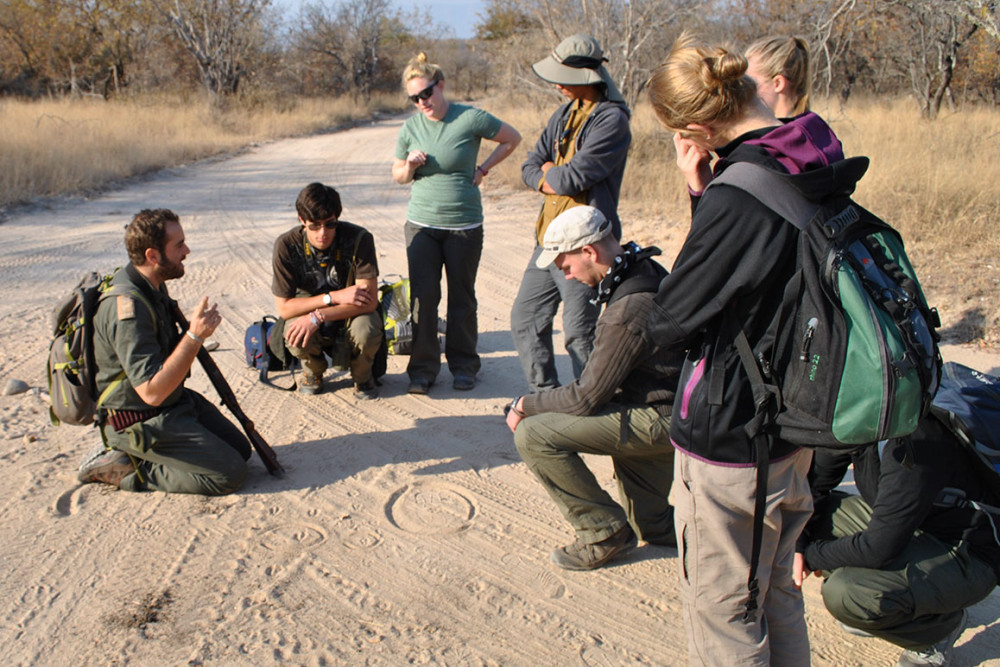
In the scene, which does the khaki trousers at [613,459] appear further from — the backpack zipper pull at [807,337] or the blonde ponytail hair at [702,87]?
the blonde ponytail hair at [702,87]

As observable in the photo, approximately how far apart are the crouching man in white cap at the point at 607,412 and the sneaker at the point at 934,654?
101 centimetres

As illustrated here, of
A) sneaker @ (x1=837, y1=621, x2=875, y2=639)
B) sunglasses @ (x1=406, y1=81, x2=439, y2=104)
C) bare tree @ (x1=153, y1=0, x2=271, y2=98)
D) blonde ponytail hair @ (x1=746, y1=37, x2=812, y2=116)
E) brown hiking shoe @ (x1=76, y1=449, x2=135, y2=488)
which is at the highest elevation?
bare tree @ (x1=153, y1=0, x2=271, y2=98)

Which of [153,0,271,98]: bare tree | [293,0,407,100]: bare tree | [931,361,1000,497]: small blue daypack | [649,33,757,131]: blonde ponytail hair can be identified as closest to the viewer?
[649,33,757,131]: blonde ponytail hair

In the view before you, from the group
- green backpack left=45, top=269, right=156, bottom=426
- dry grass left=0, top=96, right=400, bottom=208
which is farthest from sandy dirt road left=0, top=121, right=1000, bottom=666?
dry grass left=0, top=96, right=400, bottom=208

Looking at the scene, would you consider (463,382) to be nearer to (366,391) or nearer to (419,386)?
(419,386)

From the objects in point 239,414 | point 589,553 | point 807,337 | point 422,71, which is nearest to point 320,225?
point 422,71

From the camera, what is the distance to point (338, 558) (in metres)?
3.26

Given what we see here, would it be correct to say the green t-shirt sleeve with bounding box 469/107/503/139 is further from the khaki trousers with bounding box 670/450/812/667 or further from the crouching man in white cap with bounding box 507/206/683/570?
the khaki trousers with bounding box 670/450/812/667

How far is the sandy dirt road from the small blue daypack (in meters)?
0.79

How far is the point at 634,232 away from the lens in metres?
8.53

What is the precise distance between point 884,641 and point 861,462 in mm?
671

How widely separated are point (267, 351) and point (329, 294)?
28.8 inches

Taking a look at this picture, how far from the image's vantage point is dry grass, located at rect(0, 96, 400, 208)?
10.7 meters

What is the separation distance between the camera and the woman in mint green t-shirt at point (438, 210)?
15.9ft
